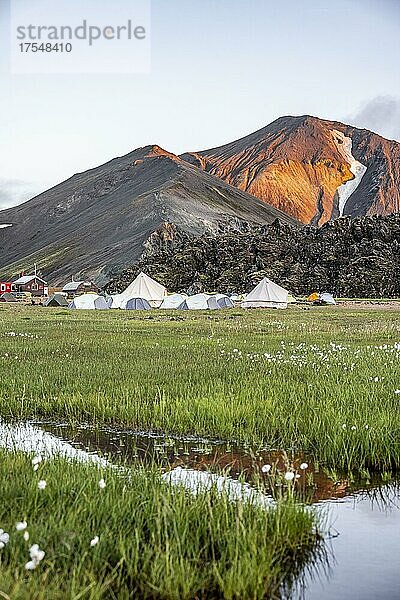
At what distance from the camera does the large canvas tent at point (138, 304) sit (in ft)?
267

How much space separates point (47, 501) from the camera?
8.06m

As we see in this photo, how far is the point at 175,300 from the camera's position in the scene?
82562 mm

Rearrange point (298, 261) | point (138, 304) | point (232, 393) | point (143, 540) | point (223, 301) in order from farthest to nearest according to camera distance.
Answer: point (298, 261) → point (138, 304) → point (223, 301) → point (232, 393) → point (143, 540)

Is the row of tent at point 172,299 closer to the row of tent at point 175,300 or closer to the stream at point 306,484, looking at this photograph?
the row of tent at point 175,300

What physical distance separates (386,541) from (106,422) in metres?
6.89

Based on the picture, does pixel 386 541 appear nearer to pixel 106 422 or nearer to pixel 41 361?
pixel 106 422

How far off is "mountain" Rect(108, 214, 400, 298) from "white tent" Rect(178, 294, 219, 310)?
4488cm

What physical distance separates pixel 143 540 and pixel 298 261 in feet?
420

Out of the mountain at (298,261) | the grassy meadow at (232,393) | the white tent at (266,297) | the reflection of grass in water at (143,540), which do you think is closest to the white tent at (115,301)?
the white tent at (266,297)

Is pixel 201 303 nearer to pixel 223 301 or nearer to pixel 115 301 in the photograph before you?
pixel 223 301

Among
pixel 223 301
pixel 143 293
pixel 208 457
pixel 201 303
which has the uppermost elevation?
pixel 143 293

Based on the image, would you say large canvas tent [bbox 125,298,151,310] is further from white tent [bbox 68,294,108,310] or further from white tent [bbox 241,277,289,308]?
white tent [bbox 241,277,289,308]

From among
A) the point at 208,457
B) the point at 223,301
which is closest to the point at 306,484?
the point at 208,457

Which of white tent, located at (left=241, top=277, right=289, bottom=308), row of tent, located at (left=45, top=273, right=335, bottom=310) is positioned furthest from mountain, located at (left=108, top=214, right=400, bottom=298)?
white tent, located at (left=241, top=277, right=289, bottom=308)
